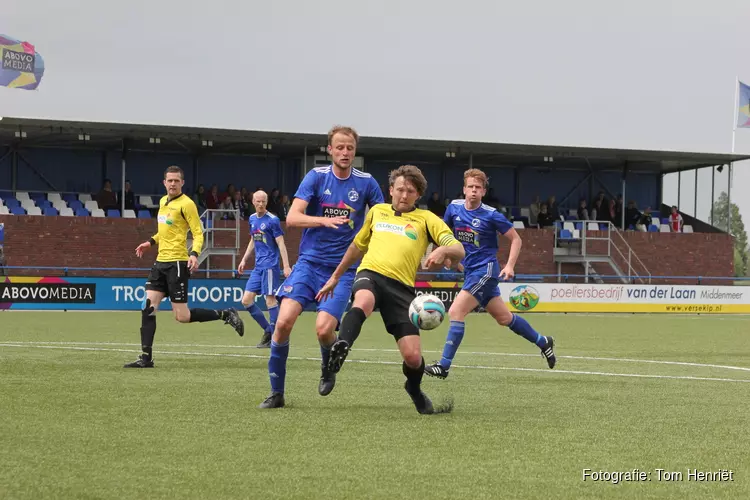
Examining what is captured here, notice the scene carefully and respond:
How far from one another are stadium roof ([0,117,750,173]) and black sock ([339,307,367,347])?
99.0 ft

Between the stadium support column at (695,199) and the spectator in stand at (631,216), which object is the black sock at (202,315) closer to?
the spectator in stand at (631,216)

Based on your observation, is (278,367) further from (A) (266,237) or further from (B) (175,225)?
(A) (266,237)

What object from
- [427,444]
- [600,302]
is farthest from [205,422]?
[600,302]

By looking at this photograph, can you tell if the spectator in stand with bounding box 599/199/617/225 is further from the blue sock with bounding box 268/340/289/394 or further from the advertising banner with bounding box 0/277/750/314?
the blue sock with bounding box 268/340/289/394

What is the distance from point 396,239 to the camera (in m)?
8.34

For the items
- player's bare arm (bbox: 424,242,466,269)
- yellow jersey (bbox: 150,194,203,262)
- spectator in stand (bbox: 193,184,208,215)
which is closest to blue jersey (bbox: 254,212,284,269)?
yellow jersey (bbox: 150,194,203,262)

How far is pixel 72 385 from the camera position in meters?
9.84

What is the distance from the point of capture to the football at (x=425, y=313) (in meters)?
8.16

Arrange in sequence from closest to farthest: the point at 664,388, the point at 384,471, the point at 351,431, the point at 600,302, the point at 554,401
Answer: the point at 384,471, the point at 351,431, the point at 554,401, the point at 664,388, the point at 600,302

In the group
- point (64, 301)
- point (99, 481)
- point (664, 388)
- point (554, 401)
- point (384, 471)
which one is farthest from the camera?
point (64, 301)

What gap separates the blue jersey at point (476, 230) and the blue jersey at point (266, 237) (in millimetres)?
5522

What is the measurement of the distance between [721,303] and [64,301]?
20568mm

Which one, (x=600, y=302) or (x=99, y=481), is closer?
(x=99, y=481)

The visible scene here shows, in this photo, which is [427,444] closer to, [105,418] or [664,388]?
[105,418]
